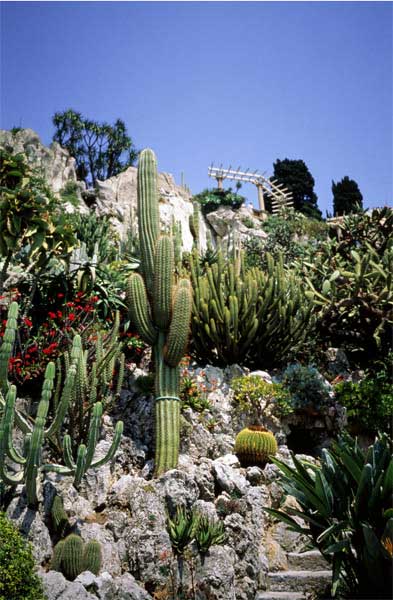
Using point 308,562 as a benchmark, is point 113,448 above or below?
above

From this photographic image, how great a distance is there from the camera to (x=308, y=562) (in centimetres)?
691

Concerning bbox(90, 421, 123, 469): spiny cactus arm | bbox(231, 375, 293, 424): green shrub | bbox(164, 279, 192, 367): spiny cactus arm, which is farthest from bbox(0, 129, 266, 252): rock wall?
bbox(90, 421, 123, 469): spiny cactus arm

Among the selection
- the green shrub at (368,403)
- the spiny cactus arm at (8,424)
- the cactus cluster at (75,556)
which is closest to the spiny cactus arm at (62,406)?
the spiny cactus arm at (8,424)

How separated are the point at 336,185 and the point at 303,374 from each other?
2345 centimetres

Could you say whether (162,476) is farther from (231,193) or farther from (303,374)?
(231,193)

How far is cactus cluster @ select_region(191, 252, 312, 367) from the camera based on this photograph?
32.5 ft

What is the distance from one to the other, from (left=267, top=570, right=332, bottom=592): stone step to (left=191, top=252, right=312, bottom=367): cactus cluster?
13.3 feet

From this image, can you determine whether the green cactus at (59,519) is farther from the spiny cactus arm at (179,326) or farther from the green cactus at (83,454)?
the spiny cactus arm at (179,326)

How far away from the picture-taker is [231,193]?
24.8 m

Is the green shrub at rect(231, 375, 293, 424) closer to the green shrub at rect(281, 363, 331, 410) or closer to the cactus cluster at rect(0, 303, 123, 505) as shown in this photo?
the green shrub at rect(281, 363, 331, 410)

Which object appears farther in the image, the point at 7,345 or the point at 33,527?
the point at 33,527

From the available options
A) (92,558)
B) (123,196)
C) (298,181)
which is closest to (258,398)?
(92,558)

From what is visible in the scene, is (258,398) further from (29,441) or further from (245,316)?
(29,441)

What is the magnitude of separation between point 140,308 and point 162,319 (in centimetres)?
33
